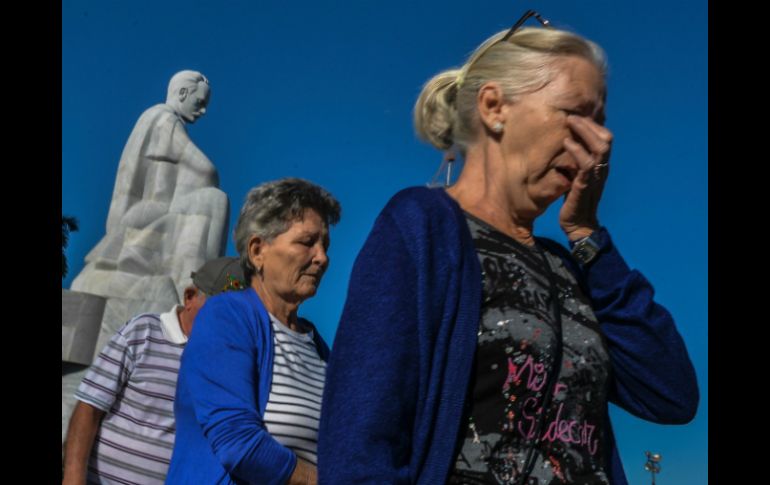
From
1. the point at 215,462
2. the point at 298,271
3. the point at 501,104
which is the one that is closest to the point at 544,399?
the point at 501,104

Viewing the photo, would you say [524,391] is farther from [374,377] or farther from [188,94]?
[188,94]

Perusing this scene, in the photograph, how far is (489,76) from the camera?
6.82ft

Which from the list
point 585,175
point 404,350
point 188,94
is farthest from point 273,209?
point 188,94

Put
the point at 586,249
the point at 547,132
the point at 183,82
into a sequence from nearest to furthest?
the point at 547,132 < the point at 586,249 < the point at 183,82

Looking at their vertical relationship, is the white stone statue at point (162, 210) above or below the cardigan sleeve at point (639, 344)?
above

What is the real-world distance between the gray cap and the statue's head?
12499mm

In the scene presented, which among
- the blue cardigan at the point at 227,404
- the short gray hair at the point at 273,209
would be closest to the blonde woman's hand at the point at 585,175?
the blue cardigan at the point at 227,404

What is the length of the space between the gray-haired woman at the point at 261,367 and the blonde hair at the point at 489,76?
0.96 m

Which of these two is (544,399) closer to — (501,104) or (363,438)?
(363,438)

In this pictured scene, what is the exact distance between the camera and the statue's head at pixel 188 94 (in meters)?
16.4

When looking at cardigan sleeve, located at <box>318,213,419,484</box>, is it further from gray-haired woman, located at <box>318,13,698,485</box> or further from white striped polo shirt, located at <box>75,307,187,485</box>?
white striped polo shirt, located at <box>75,307,187,485</box>

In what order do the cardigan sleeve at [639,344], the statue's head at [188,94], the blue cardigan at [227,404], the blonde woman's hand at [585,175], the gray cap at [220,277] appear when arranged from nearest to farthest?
1. the blonde woman's hand at [585,175]
2. the cardigan sleeve at [639,344]
3. the blue cardigan at [227,404]
4. the gray cap at [220,277]
5. the statue's head at [188,94]

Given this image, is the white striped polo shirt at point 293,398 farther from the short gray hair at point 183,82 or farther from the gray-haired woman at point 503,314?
the short gray hair at point 183,82

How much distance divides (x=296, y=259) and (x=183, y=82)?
13490 mm
